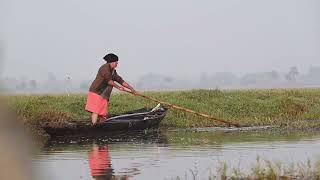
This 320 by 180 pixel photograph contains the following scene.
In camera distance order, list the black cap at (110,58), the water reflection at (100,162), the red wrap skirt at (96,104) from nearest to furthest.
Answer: the water reflection at (100,162)
the black cap at (110,58)
the red wrap skirt at (96,104)

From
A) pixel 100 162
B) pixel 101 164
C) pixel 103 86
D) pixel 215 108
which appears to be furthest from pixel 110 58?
pixel 215 108

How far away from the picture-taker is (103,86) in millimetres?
17641

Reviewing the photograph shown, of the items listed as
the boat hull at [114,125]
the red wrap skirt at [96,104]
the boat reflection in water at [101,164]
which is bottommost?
the boat reflection in water at [101,164]

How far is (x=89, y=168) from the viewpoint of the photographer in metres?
10.9

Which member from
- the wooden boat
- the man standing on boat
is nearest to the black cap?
the man standing on boat

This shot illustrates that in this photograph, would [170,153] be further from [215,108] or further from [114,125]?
[215,108]

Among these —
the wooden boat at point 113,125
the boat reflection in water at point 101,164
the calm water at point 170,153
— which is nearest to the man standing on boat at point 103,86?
the wooden boat at point 113,125

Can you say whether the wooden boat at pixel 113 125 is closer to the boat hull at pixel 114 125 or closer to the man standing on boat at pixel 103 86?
the boat hull at pixel 114 125

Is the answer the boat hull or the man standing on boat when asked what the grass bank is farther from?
the man standing on boat

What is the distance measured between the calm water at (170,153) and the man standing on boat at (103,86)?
877mm

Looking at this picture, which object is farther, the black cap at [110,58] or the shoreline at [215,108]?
the shoreline at [215,108]

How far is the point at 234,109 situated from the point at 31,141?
21.9 m

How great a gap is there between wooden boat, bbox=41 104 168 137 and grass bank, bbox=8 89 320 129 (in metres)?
2.08

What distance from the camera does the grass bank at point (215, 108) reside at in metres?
21.3
